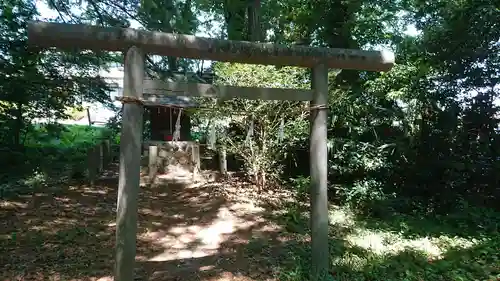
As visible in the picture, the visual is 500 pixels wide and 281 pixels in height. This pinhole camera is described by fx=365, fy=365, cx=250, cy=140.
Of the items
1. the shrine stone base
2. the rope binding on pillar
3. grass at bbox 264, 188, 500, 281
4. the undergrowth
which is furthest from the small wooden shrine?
grass at bbox 264, 188, 500, 281

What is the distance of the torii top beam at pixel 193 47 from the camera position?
3.17m

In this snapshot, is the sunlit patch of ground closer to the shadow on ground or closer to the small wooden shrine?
the shadow on ground

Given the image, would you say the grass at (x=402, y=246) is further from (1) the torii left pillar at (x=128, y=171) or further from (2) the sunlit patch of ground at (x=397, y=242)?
(1) the torii left pillar at (x=128, y=171)

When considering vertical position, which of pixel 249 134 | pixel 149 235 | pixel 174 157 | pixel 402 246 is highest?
pixel 249 134

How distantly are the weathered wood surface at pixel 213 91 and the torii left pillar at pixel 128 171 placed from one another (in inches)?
5.9

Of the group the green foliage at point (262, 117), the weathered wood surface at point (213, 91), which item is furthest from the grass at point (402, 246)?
the weathered wood surface at point (213, 91)

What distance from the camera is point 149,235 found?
5953 millimetres

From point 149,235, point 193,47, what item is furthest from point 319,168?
point 149,235

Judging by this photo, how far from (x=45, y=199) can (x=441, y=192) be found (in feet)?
26.8

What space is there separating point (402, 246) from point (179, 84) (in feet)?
14.3

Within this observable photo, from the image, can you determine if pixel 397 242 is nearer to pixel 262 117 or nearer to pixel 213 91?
pixel 262 117

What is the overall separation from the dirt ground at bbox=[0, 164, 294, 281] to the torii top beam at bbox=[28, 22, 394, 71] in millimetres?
2582

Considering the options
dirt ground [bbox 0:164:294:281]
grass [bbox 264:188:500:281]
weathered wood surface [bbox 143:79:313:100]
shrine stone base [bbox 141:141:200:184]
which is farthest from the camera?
shrine stone base [bbox 141:141:200:184]

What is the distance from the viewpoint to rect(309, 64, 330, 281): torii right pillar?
406cm
